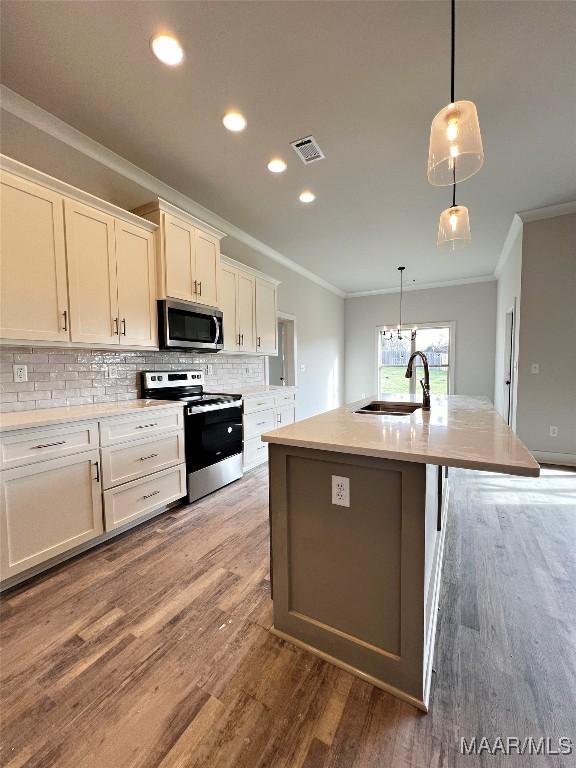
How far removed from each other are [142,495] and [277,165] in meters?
2.84

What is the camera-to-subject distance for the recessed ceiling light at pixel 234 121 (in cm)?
220

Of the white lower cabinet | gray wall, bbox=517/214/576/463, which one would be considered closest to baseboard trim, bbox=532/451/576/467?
gray wall, bbox=517/214/576/463

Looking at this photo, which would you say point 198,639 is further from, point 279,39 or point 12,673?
point 279,39

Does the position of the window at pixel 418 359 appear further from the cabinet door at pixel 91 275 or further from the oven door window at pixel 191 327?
the cabinet door at pixel 91 275

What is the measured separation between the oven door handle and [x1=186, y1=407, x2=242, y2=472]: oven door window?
0.07 feet

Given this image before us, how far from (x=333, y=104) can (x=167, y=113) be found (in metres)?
1.09

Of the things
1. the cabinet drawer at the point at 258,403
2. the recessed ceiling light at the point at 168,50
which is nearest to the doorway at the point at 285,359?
the cabinet drawer at the point at 258,403

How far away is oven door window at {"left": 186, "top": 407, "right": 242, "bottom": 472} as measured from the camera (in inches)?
111

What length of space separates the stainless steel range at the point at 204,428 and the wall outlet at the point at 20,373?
2.93 feet

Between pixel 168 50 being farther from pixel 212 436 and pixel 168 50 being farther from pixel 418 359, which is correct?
pixel 418 359

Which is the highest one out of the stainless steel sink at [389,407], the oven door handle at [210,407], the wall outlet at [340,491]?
the stainless steel sink at [389,407]

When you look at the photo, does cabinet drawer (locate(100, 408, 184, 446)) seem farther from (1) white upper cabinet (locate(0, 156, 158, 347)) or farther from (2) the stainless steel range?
(1) white upper cabinet (locate(0, 156, 158, 347))

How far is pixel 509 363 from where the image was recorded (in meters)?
4.83

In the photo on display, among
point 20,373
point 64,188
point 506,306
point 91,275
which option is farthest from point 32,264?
point 506,306
